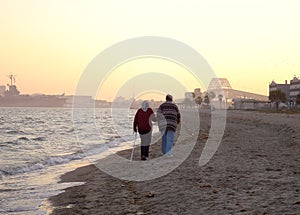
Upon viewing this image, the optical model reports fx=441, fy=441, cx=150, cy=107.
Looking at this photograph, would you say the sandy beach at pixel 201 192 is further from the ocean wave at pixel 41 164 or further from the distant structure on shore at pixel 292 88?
the distant structure on shore at pixel 292 88

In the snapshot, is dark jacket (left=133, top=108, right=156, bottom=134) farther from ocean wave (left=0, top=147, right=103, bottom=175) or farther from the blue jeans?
ocean wave (left=0, top=147, right=103, bottom=175)

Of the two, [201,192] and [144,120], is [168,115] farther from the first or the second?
[201,192]

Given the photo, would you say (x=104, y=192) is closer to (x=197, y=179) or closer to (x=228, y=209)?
(x=197, y=179)

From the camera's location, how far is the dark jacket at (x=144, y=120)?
14516 millimetres

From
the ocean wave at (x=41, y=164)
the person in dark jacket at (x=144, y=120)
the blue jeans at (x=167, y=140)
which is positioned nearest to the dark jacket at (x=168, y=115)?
the blue jeans at (x=167, y=140)

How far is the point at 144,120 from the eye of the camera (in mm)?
14555

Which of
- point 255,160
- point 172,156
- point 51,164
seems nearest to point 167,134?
point 172,156

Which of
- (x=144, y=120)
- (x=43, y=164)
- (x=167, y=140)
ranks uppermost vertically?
(x=144, y=120)

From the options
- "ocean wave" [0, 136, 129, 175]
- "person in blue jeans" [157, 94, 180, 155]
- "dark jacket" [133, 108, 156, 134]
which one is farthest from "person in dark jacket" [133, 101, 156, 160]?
"ocean wave" [0, 136, 129, 175]

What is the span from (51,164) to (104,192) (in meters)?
8.64

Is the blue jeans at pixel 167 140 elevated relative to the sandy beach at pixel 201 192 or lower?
elevated

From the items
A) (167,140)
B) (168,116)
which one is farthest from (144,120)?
(167,140)

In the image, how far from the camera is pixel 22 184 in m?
12.4

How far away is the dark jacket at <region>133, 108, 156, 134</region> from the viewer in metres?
14.5
